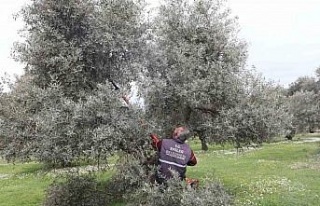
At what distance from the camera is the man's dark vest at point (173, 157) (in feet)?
49.1

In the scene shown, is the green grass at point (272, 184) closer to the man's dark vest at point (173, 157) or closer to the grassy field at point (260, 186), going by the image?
the grassy field at point (260, 186)

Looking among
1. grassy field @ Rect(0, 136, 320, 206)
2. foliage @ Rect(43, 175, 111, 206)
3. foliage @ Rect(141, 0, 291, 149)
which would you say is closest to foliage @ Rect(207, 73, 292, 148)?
foliage @ Rect(141, 0, 291, 149)

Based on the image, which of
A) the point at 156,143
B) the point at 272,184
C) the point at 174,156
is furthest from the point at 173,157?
the point at 272,184

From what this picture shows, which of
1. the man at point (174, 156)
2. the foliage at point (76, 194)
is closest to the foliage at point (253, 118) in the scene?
the man at point (174, 156)

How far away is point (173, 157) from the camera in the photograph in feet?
49.2

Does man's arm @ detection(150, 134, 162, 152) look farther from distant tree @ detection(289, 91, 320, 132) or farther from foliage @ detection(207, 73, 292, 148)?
distant tree @ detection(289, 91, 320, 132)

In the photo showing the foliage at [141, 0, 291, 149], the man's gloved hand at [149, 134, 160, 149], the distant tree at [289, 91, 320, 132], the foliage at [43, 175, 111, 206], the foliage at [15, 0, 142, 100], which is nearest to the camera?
the man's gloved hand at [149, 134, 160, 149]

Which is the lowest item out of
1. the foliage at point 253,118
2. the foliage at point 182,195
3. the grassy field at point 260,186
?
the grassy field at point 260,186

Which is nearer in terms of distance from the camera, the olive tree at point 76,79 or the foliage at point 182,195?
the foliage at point 182,195

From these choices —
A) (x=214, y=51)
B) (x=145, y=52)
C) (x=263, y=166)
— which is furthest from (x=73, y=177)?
(x=263, y=166)

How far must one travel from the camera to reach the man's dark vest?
15.0 meters

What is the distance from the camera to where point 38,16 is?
655 inches

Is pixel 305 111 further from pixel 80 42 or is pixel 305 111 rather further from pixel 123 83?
pixel 80 42

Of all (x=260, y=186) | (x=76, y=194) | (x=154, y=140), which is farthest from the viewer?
(x=260, y=186)
